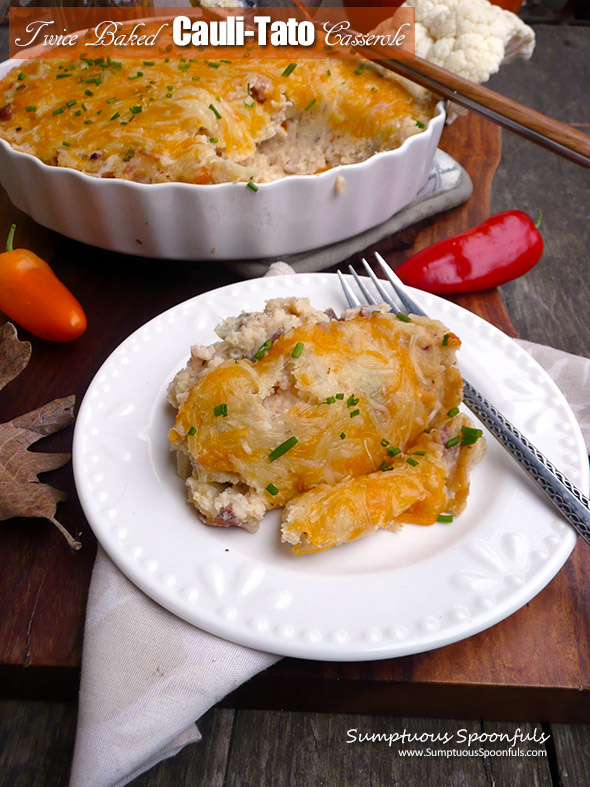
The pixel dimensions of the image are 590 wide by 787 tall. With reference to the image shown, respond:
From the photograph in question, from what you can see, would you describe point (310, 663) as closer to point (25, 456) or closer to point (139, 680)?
point (139, 680)

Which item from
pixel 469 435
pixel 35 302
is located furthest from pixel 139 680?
pixel 35 302

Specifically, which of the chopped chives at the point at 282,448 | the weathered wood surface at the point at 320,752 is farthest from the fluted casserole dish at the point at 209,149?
the weathered wood surface at the point at 320,752

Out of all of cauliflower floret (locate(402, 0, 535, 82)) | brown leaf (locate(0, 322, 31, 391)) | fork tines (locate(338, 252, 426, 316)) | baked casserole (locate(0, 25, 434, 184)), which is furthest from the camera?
cauliflower floret (locate(402, 0, 535, 82))

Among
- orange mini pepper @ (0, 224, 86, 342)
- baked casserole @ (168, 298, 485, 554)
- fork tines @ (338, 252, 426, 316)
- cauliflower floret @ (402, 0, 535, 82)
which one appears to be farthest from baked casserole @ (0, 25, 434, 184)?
baked casserole @ (168, 298, 485, 554)

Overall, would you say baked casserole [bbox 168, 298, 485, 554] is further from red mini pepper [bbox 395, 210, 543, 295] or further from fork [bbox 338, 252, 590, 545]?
red mini pepper [bbox 395, 210, 543, 295]

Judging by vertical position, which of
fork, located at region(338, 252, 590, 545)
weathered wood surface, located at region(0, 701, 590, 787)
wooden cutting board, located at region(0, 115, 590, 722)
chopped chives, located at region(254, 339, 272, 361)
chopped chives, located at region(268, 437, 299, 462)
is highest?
chopped chives, located at region(254, 339, 272, 361)

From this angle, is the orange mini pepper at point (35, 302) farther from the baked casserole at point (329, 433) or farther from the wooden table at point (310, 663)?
the baked casserole at point (329, 433)
